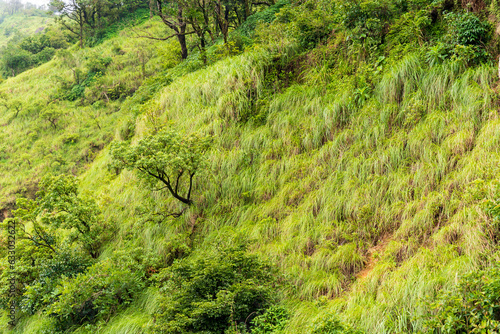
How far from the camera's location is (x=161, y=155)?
21.7 ft

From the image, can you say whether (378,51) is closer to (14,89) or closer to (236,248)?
(236,248)

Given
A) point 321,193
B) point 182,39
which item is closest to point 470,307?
point 321,193

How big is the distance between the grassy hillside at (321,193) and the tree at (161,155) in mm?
458

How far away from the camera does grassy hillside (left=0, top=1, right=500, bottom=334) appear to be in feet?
14.4

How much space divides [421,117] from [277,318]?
4.74 m

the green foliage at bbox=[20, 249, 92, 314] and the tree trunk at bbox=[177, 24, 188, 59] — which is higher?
the tree trunk at bbox=[177, 24, 188, 59]

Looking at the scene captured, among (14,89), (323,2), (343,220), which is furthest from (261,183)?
(14,89)

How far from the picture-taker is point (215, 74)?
9.88 m

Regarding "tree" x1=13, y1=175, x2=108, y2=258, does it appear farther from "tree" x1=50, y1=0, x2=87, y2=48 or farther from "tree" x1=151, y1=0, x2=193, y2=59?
"tree" x1=50, y1=0, x2=87, y2=48

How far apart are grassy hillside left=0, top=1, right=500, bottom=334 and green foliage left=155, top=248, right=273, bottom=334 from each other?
→ 0.03m

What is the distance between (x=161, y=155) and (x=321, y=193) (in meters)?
3.46

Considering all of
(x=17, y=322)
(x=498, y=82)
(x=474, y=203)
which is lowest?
(x=17, y=322)

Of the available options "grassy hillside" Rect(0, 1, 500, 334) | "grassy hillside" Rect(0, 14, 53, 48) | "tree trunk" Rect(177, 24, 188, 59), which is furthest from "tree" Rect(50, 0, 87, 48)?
"grassy hillside" Rect(0, 14, 53, 48)

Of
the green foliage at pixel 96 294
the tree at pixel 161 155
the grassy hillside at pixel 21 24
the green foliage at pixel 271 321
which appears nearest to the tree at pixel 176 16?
the tree at pixel 161 155
